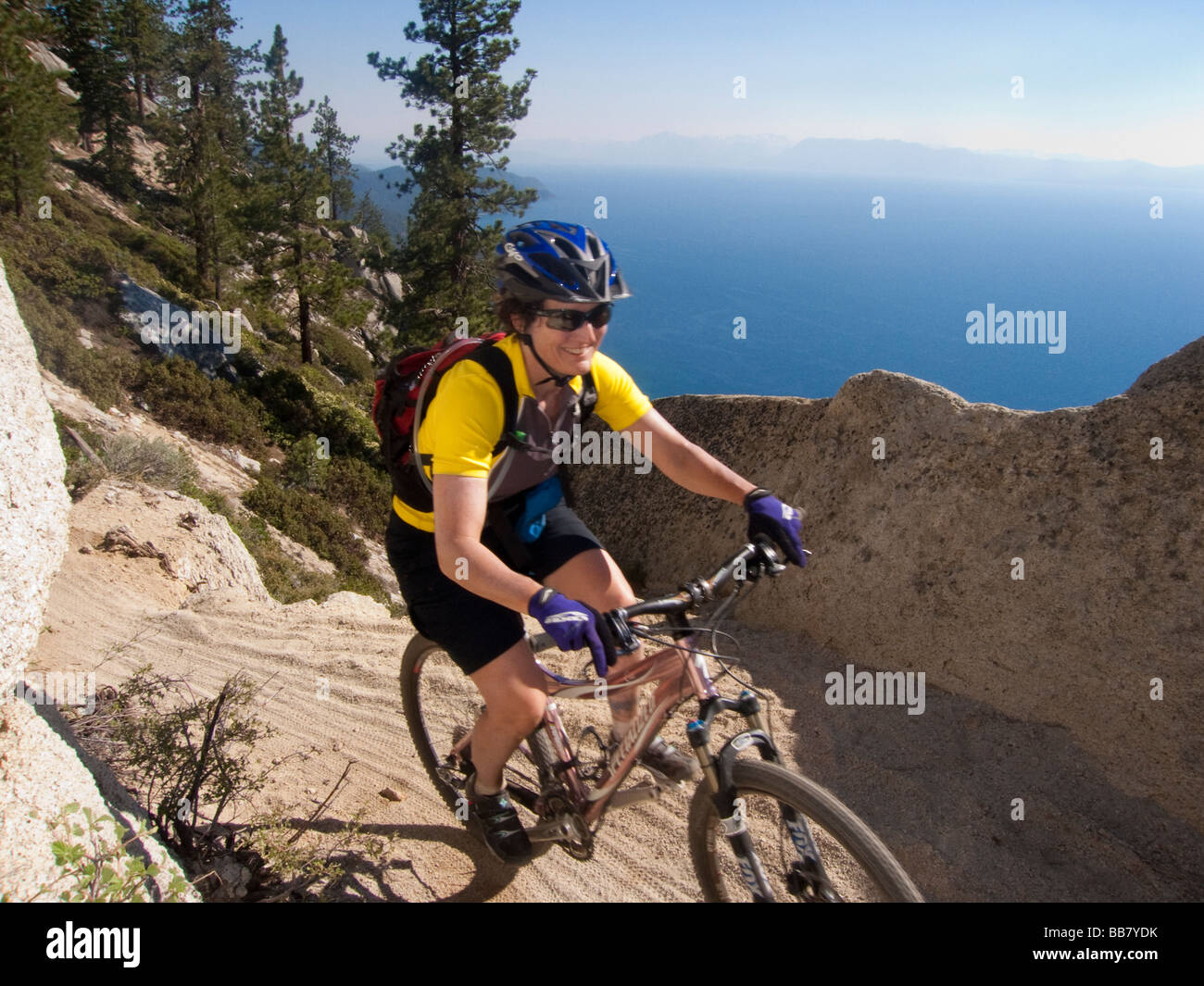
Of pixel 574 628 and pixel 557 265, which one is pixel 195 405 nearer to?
pixel 557 265

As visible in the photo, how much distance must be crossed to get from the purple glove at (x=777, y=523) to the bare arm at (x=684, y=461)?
9.2 inches

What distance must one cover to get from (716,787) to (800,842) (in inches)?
13.3

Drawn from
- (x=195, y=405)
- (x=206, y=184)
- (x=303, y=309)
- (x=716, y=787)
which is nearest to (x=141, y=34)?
(x=206, y=184)

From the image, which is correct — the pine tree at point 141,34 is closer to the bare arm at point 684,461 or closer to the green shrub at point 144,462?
the green shrub at point 144,462

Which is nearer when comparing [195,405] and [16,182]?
[195,405]

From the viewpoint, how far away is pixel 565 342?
2885 millimetres

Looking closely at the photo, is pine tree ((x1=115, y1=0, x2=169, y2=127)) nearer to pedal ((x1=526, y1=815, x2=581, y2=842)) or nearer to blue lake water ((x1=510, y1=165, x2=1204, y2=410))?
blue lake water ((x1=510, y1=165, x2=1204, y2=410))

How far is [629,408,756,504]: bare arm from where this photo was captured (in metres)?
3.18

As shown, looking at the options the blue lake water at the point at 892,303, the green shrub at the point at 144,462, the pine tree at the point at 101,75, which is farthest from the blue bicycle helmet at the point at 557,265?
the pine tree at the point at 101,75

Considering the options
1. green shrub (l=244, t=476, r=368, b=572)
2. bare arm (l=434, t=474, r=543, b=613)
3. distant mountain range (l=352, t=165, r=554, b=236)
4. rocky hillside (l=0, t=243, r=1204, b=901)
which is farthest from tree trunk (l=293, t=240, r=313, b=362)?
bare arm (l=434, t=474, r=543, b=613)

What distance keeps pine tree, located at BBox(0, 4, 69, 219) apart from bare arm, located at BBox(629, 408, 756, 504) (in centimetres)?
2628

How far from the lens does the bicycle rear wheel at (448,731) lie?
12.1ft
